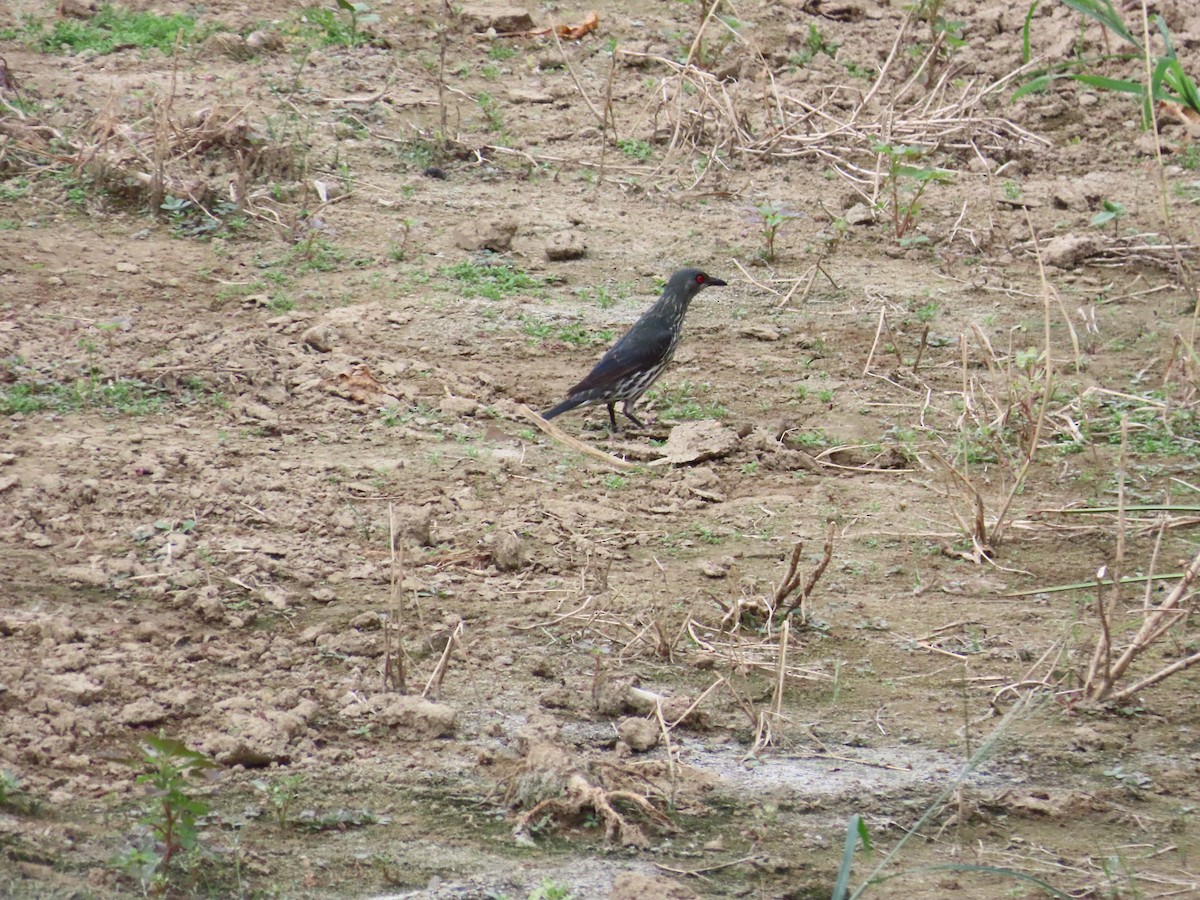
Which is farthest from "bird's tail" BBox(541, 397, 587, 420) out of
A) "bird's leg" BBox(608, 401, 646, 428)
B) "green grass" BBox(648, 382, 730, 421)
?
"green grass" BBox(648, 382, 730, 421)

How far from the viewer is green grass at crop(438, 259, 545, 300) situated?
24.2 ft

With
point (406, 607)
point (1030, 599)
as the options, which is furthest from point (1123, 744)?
point (406, 607)

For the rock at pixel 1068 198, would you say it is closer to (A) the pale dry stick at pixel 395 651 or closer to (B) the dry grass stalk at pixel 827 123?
(B) the dry grass stalk at pixel 827 123

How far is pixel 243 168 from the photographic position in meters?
7.82

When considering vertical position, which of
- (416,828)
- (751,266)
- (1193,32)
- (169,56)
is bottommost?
(416,828)

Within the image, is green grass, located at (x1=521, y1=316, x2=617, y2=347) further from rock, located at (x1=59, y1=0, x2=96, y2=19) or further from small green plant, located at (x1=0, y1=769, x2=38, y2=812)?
rock, located at (x1=59, y1=0, x2=96, y2=19)

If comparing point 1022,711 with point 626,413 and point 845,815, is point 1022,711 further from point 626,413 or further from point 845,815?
point 626,413

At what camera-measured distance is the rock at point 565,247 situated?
775 centimetres

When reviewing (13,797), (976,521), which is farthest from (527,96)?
(13,797)

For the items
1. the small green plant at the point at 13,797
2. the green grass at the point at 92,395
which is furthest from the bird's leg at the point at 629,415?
the small green plant at the point at 13,797

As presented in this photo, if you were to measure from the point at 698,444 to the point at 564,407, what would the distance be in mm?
607

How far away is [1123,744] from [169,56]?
7.23 metres

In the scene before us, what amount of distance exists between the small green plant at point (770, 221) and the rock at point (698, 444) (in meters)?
1.82

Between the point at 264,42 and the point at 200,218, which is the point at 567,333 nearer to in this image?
the point at 200,218
